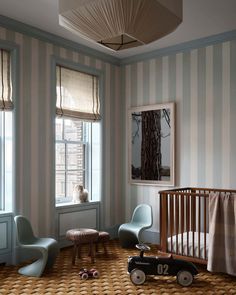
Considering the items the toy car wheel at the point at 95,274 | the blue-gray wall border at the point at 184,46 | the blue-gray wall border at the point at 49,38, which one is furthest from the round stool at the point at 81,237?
the blue-gray wall border at the point at 184,46

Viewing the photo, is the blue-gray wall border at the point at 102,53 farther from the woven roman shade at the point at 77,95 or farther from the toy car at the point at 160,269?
the toy car at the point at 160,269

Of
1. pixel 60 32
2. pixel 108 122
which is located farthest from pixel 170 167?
pixel 60 32

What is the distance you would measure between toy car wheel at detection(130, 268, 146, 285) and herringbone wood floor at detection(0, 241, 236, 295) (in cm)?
5

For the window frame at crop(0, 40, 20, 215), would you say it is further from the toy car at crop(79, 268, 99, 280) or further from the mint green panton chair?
the toy car at crop(79, 268, 99, 280)

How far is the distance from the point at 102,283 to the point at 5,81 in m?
2.34

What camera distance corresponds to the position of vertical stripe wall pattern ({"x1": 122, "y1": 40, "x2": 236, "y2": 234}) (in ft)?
14.1

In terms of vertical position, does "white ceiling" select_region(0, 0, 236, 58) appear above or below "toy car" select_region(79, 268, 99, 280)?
above

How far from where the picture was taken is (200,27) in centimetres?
408

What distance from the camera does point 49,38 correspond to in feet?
14.0

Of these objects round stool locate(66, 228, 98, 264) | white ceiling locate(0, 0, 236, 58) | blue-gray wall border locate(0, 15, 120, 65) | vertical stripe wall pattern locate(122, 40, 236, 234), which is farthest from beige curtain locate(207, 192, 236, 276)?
blue-gray wall border locate(0, 15, 120, 65)

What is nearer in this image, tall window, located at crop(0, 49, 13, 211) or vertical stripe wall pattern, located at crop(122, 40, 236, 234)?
tall window, located at crop(0, 49, 13, 211)

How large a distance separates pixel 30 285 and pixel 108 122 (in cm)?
264

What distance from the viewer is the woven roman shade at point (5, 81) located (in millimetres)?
3799

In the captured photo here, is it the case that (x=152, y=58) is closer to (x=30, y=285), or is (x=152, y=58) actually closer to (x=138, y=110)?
(x=138, y=110)
